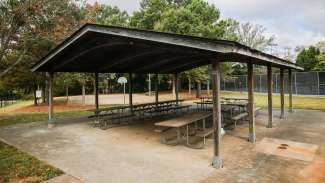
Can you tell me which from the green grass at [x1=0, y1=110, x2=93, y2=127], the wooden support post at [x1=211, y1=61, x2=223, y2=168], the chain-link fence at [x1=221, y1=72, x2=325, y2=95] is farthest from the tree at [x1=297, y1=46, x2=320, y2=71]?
the wooden support post at [x1=211, y1=61, x2=223, y2=168]

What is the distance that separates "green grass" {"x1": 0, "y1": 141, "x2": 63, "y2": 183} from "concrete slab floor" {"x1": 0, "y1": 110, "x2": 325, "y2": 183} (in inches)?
9.4

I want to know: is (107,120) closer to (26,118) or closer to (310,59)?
(26,118)

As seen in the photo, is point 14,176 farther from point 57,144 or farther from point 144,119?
point 144,119

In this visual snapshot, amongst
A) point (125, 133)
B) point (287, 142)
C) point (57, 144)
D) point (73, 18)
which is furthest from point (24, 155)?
point (73, 18)

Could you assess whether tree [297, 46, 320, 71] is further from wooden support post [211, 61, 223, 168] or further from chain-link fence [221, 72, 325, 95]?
wooden support post [211, 61, 223, 168]

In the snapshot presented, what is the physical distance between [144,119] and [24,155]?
5.55m

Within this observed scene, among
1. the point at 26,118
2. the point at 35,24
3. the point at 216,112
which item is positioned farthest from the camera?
the point at 26,118

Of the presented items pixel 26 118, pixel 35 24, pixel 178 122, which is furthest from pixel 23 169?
pixel 26 118

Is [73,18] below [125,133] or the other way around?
the other way around

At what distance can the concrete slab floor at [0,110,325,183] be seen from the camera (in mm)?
4371

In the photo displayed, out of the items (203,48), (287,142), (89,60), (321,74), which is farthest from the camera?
(321,74)

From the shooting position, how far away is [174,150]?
5969 millimetres

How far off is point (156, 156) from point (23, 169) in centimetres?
280

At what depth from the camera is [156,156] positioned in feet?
18.2
